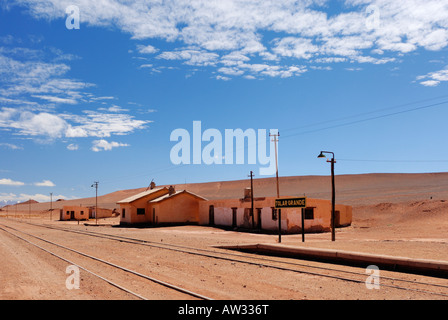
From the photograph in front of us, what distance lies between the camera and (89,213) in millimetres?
89562

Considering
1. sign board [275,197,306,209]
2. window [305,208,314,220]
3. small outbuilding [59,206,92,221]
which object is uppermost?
sign board [275,197,306,209]

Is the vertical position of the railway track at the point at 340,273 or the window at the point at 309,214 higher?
the window at the point at 309,214

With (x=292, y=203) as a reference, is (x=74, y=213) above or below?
below

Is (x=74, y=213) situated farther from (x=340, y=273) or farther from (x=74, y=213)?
(x=340, y=273)

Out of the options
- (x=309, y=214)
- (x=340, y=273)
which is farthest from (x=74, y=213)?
(x=340, y=273)

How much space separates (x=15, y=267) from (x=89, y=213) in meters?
76.8

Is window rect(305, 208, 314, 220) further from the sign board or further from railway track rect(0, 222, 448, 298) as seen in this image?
railway track rect(0, 222, 448, 298)

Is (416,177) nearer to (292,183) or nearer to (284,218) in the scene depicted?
(292,183)

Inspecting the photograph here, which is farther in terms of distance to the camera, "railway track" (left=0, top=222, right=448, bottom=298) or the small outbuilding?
the small outbuilding

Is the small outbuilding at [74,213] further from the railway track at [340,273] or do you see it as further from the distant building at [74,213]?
the railway track at [340,273]

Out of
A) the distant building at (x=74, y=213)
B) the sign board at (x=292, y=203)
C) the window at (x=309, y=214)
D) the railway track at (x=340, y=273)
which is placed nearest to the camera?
the railway track at (x=340, y=273)

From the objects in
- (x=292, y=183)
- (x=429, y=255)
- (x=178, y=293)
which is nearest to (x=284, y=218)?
(x=429, y=255)

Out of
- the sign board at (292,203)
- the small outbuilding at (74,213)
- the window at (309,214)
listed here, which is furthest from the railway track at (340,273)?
the small outbuilding at (74,213)

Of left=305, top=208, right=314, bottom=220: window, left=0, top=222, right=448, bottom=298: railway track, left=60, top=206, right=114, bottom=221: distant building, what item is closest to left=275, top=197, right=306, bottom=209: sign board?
left=0, top=222, right=448, bottom=298: railway track
